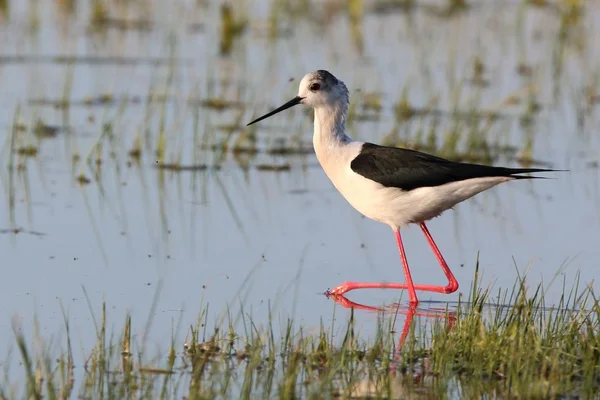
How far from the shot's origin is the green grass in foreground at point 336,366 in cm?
439

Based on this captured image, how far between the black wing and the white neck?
197mm

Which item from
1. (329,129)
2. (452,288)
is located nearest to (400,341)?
(452,288)

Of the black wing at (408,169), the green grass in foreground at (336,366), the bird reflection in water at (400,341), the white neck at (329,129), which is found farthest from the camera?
the white neck at (329,129)

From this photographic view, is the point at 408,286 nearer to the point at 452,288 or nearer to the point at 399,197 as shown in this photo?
the point at 452,288

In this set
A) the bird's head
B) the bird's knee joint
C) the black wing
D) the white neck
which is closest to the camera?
the black wing

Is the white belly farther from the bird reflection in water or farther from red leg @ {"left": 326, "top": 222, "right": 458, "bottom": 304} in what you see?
the bird reflection in water

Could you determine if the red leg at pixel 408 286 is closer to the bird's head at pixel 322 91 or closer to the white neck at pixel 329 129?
the white neck at pixel 329 129

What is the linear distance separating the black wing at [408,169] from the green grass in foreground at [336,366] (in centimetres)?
112

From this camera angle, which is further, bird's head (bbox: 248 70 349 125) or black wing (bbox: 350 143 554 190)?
bird's head (bbox: 248 70 349 125)

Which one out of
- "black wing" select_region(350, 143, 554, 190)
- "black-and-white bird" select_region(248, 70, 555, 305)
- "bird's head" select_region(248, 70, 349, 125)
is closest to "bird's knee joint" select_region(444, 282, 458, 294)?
"black-and-white bird" select_region(248, 70, 555, 305)

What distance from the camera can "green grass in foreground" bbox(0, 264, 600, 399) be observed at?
439cm

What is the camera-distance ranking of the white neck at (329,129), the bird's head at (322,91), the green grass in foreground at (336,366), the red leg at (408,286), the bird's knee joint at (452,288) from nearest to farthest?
the green grass in foreground at (336,366) < the red leg at (408,286) < the bird's knee joint at (452,288) < the white neck at (329,129) < the bird's head at (322,91)

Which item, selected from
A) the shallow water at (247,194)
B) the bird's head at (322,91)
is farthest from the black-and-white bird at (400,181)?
the shallow water at (247,194)

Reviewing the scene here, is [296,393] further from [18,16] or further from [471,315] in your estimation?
[18,16]
